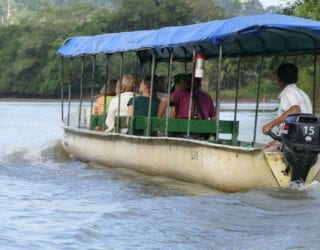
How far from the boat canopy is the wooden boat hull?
47.4 inches

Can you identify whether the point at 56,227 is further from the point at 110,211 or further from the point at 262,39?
the point at 262,39

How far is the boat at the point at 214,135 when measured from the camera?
7801mm

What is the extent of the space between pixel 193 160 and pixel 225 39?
1.44m

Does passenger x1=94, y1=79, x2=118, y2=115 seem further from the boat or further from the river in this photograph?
the river

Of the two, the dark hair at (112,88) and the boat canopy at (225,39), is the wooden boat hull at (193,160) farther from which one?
the boat canopy at (225,39)

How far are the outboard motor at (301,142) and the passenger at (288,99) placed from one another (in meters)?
0.47

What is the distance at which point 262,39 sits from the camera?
384 inches

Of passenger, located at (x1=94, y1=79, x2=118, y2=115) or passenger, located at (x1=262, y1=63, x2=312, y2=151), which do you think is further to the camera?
passenger, located at (x1=94, y1=79, x2=118, y2=115)

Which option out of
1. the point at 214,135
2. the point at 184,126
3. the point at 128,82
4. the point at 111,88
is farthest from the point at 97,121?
the point at 214,135

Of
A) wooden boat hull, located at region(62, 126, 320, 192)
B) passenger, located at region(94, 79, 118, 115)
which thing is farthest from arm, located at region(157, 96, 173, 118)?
passenger, located at region(94, 79, 118, 115)

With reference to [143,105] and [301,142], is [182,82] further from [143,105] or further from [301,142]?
[301,142]

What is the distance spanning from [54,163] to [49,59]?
62329mm

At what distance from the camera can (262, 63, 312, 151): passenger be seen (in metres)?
8.22

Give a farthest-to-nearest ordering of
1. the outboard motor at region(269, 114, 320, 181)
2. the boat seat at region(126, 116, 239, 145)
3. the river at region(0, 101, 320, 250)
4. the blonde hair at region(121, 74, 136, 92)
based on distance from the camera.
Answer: the blonde hair at region(121, 74, 136, 92) → the boat seat at region(126, 116, 239, 145) → the outboard motor at region(269, 114, 320, 181) → the river at region(0, 101, 320, 250)
